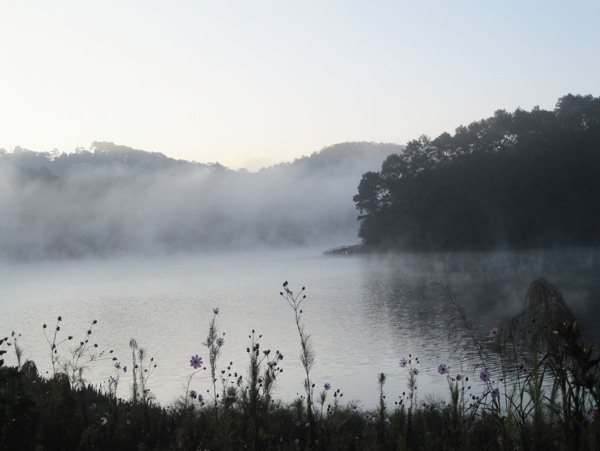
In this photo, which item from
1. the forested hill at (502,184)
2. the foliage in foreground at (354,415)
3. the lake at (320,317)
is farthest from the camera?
the forested hill at (502,184)

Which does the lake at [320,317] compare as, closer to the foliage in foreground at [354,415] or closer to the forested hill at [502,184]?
the foliage in foreground at [354,415]

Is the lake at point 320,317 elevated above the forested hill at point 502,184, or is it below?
below

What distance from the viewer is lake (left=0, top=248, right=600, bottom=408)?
1917 centimetres

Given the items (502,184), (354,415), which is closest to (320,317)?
(354,415)

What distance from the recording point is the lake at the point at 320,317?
1917cm

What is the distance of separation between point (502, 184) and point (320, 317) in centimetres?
5333

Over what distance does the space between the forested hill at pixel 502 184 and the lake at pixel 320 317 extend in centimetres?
1465

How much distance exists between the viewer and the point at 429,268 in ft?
203

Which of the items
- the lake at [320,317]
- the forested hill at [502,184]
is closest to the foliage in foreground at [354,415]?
the lake at [320,317]

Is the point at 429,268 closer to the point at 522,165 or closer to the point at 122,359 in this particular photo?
the point at 522,165

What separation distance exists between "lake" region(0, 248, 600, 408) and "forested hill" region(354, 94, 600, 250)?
14.6m

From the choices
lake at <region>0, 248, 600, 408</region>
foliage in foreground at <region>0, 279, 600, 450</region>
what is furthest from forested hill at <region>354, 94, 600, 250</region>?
foliage in foreground at <region>0, 279, 600, 450</region>

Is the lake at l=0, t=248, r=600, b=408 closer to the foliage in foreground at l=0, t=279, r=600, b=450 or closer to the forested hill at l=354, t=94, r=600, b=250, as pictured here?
the foliage in foreground at l=0, t=279, r=600, b=450

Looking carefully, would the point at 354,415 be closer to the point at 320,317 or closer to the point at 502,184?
the point at 320,317
